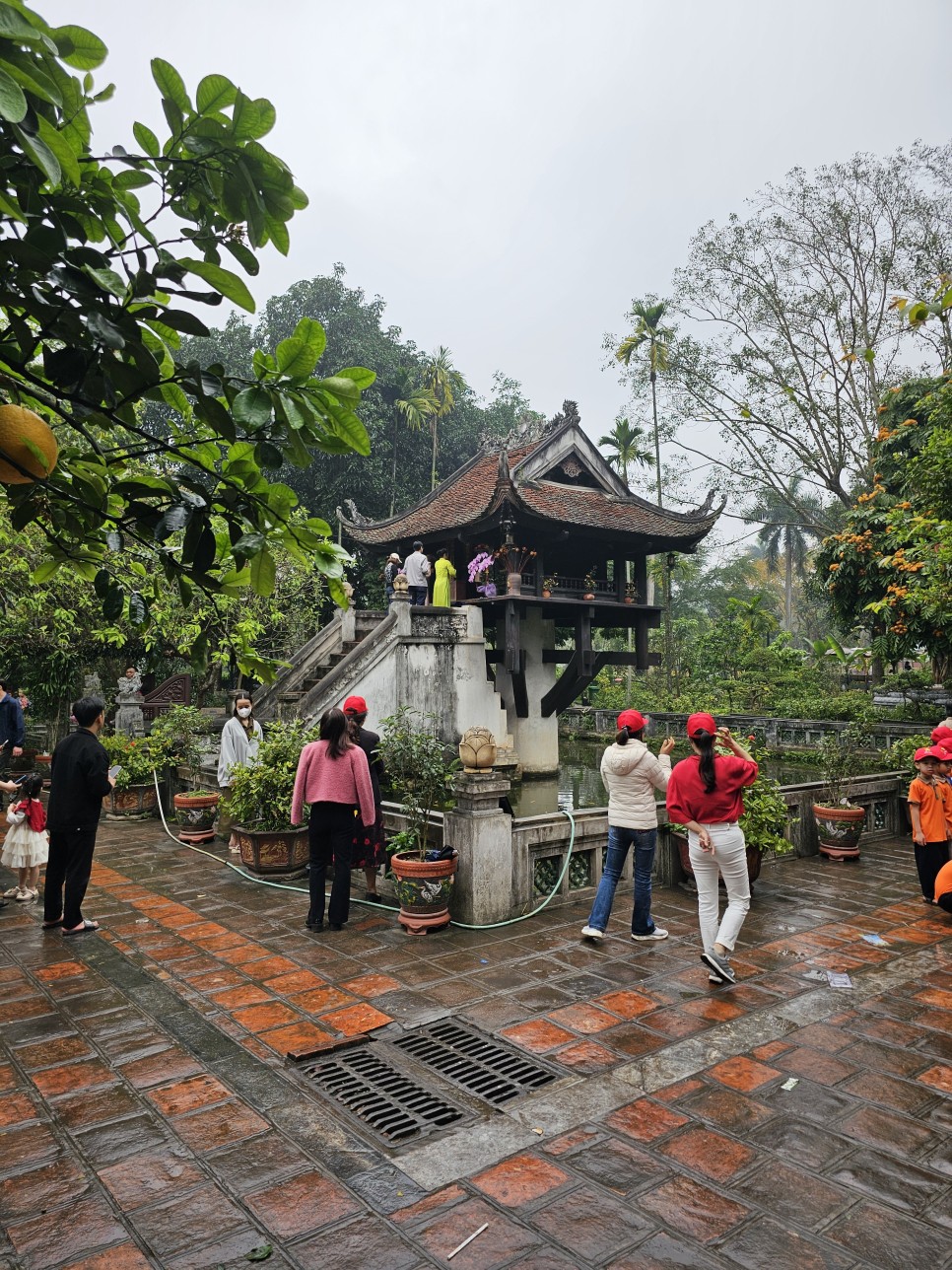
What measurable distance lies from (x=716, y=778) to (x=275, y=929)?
3388 mm

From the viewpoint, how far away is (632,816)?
18.7 feet

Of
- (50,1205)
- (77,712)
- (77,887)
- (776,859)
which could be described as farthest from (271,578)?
(776,859)

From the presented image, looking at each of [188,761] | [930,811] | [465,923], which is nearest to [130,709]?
[188,761]

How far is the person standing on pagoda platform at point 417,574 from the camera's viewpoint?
15547mm

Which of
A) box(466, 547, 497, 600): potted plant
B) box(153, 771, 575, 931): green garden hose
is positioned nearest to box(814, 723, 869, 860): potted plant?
box(153, 771, 575, 931): green garden hose

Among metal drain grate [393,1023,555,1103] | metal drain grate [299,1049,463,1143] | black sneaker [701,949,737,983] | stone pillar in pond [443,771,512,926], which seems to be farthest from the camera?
stone pillar in pond [443,771,512,926]

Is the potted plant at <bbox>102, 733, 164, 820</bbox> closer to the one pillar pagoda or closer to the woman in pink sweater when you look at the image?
the woman in pink sweater

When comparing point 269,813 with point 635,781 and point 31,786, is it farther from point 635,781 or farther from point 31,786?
point 635,781

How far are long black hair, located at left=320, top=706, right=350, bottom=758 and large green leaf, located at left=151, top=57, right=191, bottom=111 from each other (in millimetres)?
4687

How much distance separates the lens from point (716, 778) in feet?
16.4

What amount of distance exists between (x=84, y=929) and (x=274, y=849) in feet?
6.26

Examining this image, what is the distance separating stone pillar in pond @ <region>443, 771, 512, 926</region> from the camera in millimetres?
6055

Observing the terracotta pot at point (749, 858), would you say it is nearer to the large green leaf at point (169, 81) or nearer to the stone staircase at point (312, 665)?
the large green leaf at point (169, 81)

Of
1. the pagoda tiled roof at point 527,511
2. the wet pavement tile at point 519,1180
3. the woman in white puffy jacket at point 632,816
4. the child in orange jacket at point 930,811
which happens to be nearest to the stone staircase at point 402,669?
the pagoda tiled roof at point 527,511
